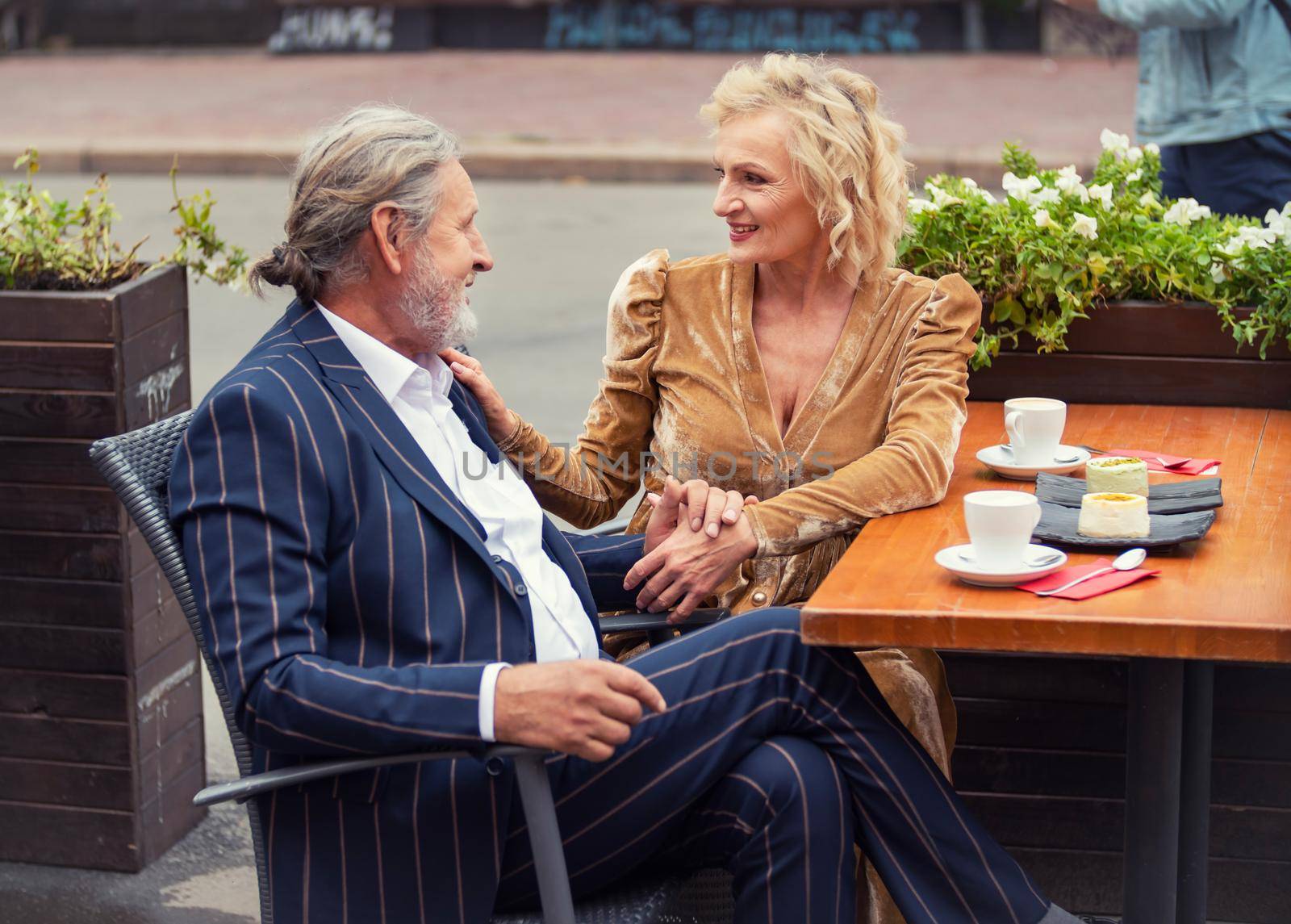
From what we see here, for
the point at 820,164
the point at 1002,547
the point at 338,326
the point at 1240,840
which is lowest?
the point at 1240,840

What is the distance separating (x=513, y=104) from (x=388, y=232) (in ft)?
39.5

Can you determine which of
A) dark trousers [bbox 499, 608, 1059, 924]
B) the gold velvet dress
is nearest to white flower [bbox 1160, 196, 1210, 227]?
the gold velvet dress

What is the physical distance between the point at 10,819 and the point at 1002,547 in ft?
7.16

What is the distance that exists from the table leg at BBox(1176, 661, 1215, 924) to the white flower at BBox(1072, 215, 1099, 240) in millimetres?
1036

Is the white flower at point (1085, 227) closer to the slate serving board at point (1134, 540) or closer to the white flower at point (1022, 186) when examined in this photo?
the white flower at point (1022, 186)

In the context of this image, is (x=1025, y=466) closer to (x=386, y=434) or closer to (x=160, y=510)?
(x=386, y=434)

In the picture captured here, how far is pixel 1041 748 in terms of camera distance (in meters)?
3.25

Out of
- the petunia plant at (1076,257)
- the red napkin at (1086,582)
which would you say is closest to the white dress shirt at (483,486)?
the red napkin at (1086,582)

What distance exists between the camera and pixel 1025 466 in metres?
2.85

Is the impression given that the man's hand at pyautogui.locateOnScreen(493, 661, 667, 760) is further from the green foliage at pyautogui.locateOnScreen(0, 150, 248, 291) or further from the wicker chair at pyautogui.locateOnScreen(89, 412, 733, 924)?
the green foliage at pyautogui.locateOnScreen(0, 150, 248, 291)

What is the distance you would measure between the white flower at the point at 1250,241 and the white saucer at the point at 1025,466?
63cm

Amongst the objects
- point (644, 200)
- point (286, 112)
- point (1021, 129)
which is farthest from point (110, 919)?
point (286, 112)

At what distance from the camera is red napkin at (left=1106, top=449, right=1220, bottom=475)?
2.86m

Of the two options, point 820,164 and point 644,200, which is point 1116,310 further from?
point 644,200
